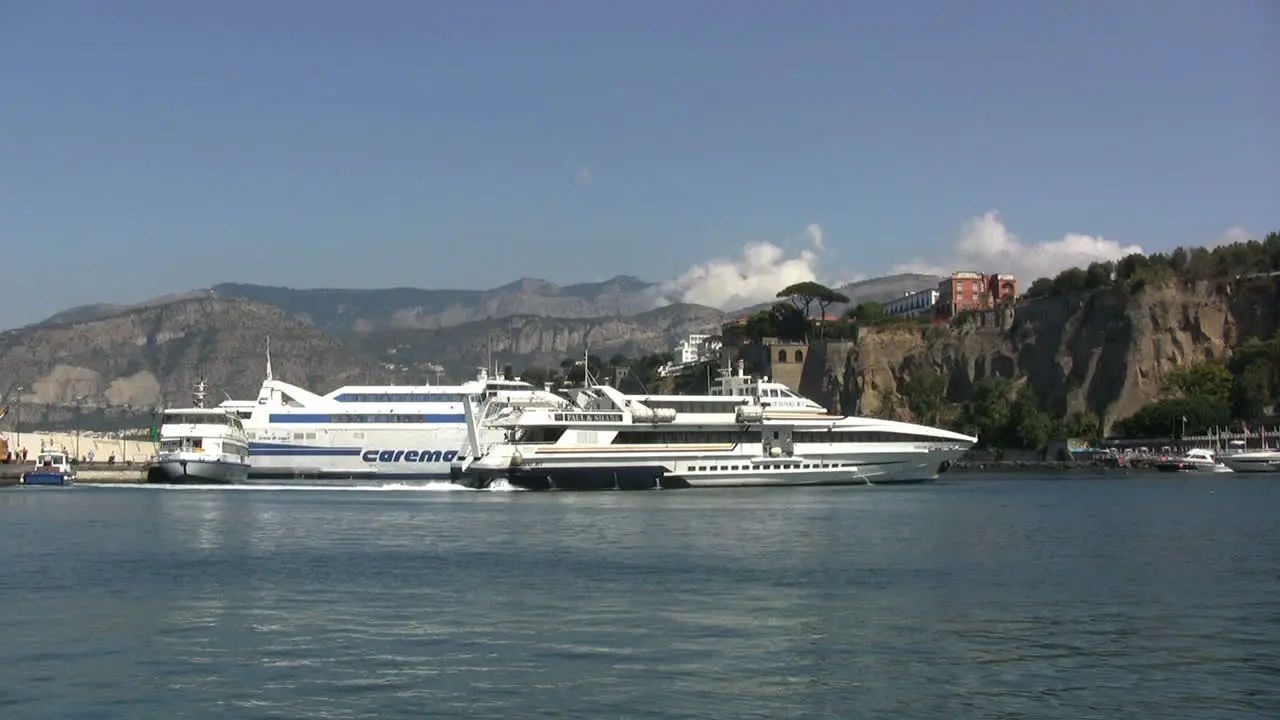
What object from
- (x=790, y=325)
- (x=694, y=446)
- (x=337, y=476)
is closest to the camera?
(x=694, y=446)

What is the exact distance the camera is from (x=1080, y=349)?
389 feet

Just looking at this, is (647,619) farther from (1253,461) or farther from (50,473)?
(1253,461)

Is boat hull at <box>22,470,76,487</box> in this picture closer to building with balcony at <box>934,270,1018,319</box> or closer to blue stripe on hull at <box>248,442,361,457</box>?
blue stripe on hull at <box>248,442,361,457</box>

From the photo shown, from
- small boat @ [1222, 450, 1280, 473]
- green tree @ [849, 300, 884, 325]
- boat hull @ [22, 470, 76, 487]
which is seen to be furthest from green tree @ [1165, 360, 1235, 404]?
boat hull @ [22, 470, 76, 487]

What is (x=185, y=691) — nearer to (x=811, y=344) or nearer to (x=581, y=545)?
(x=581, y=545)

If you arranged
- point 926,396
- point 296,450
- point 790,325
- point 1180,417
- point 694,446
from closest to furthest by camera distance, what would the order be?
point 694,446 → point 296,450 → point 1180,417 → point 926,396 → point 790,325

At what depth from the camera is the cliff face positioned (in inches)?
4478

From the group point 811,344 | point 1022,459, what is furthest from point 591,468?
point 811,344

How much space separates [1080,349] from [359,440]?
6455 cm

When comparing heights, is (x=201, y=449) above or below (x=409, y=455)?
above

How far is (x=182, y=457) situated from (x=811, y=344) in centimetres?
7268

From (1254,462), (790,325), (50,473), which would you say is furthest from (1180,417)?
(50,473)

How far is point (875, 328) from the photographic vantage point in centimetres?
13750

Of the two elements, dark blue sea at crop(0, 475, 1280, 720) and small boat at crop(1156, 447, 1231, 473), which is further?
small boat at crop(1156, 447, 1231, 473)
